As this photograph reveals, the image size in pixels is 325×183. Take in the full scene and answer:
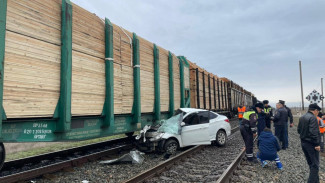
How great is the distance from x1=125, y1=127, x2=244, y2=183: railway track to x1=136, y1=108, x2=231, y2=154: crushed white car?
1.78 feet

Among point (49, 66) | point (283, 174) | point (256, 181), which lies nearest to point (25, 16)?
point (49, 66)

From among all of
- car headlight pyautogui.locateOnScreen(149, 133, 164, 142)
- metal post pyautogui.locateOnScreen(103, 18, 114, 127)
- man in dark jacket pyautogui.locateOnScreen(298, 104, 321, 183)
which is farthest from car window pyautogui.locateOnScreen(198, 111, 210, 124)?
man in dark jacket pyautogui.locateOnScreen(298, 104, 321, 183)

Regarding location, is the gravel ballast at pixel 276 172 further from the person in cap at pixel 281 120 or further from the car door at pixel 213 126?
the car door at pixel 213 126

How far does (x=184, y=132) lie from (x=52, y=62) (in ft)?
15.1

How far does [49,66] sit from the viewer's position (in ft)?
16.0

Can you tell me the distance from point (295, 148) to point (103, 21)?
337 inches

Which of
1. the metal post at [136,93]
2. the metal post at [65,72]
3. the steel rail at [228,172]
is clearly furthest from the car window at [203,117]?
the metal post at [65,72]

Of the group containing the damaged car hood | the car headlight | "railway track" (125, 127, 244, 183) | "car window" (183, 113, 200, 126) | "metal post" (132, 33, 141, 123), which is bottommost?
"railway track" (125, 127, 244, 183)

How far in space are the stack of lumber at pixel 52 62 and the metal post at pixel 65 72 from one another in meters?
0.12

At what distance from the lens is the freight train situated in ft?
13.8

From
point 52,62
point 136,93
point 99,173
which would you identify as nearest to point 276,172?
point 99,173

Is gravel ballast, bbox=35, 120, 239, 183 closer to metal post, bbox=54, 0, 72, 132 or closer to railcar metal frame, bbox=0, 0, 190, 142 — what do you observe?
railcar metal frame, bbox=0, 0, 190, 142

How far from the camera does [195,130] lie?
7.55 m

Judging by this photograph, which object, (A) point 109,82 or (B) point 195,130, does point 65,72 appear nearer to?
(A) point 109,82
